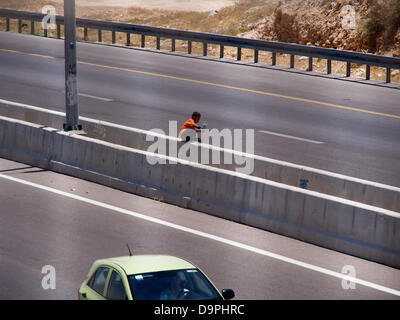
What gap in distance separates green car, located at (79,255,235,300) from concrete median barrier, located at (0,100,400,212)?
553 centimetres

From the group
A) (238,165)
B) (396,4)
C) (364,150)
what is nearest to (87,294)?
(238,165)

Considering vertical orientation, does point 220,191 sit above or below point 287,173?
below

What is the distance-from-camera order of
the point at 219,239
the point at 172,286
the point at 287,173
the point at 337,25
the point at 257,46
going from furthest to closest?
1. the point at 337,25
2. the point at 257,46
3. the point at 287,173
4. the point at 219,239
5. the point at 172,286

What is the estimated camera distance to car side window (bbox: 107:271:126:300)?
903 cm

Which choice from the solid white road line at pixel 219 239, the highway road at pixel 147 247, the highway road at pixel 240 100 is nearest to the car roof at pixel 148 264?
the highway road at pixel 147 247

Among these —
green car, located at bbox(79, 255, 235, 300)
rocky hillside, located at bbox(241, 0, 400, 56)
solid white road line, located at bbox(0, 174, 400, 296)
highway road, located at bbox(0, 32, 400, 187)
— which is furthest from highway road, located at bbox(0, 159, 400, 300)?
rocky hillside, located at bbox(241, 0, 400, 56)

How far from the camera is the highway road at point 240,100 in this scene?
19.7m

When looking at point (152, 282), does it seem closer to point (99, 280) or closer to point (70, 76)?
point (99, 280)

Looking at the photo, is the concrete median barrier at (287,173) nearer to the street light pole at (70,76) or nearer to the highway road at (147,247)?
the street light pole at (70,76)

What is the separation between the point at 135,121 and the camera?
2236 centimetres

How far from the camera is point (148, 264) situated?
927 cm

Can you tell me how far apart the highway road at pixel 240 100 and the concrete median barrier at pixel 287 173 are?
248cm

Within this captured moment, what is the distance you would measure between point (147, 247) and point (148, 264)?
3866mm

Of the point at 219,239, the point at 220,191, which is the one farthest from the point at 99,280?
the point at 220,191
